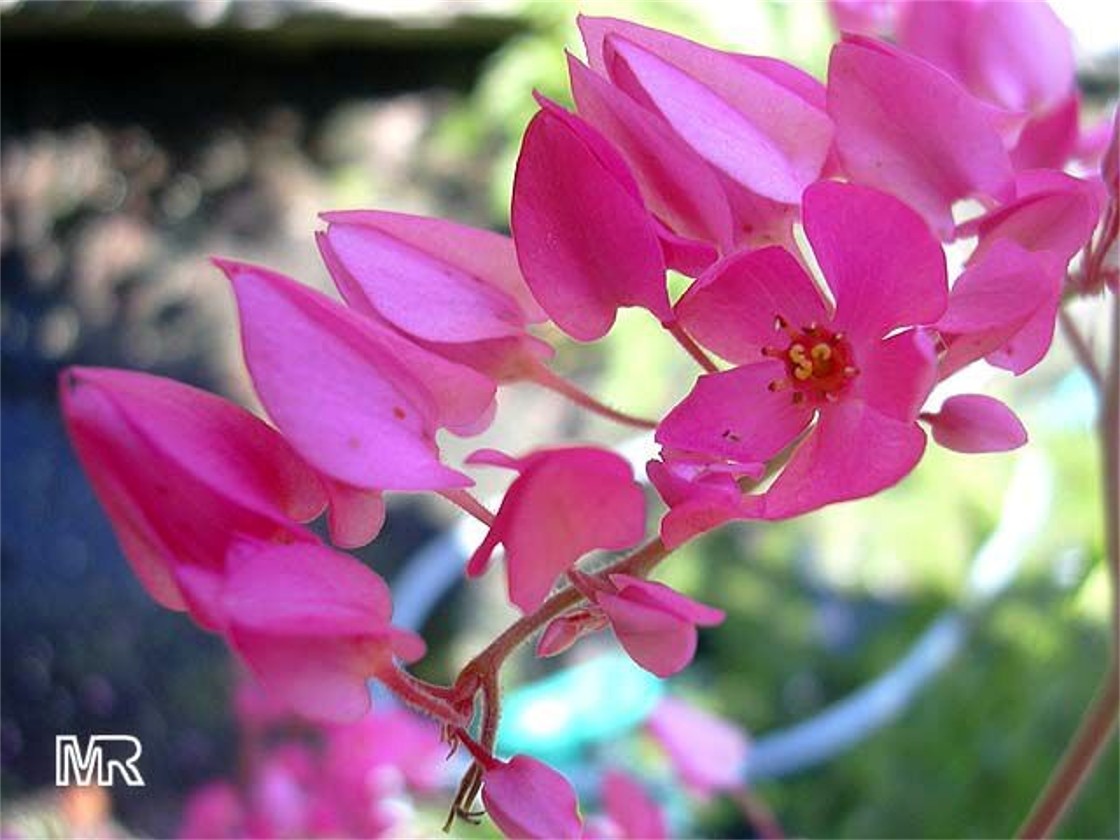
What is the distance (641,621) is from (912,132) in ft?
0.32

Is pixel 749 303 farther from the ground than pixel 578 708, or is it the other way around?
pixel 749 303

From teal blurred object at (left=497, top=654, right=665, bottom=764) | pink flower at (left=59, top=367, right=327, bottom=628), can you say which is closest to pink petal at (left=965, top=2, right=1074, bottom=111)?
pink flower at (left=59, top=367, right=327, bottom=628)

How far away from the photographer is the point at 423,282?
24cm

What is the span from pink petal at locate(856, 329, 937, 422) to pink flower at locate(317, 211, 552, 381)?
2.5 inches

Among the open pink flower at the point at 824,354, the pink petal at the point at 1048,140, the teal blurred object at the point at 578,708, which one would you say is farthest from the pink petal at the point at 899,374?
the teal blurred object at the point at 578,708

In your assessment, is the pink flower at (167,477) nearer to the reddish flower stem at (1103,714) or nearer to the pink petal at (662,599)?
the pink petal at (662,599)

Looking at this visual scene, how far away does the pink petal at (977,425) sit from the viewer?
234mm

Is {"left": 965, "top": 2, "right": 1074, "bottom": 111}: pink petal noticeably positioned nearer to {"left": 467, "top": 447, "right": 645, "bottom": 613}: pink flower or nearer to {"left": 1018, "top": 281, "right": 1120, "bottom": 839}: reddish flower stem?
{"left": 1018, "top": 281, "right": 1120, "bottom": 839}: reddish flower stem

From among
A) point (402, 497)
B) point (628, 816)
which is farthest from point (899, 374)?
point (402, 497)

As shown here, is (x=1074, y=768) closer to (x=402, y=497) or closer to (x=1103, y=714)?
(x=1103, y=714)

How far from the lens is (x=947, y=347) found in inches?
8.8

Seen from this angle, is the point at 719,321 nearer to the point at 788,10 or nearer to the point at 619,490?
the point at 619,490

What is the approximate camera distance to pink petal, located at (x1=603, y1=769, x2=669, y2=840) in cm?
45
